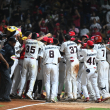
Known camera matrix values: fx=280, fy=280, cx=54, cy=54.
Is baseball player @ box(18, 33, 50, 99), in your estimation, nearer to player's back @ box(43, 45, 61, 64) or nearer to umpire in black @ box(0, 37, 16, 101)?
player's back @ box(43, 45, 61, 64)

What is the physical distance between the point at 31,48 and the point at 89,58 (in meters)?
2.14

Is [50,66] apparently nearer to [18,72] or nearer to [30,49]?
[30,49]

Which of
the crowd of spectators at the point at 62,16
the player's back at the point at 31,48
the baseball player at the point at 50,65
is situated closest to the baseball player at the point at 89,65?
the baseball player at the point at 50,65

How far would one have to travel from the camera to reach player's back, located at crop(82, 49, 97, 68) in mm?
10102

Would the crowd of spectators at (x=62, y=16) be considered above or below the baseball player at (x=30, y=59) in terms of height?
above

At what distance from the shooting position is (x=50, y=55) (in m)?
9.67

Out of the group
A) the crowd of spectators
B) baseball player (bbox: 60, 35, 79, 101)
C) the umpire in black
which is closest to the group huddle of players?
baseball player (bbox: 60, 35, 79, 101)

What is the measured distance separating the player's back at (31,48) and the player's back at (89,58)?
1750 mm

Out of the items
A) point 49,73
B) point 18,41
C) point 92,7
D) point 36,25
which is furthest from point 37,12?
point 49,73

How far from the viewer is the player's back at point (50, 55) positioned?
963 cm

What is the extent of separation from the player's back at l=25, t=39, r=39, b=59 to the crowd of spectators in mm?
6067

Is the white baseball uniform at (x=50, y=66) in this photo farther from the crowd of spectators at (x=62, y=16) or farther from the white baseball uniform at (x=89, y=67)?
the crowd of spectators at (x=62, y=16)

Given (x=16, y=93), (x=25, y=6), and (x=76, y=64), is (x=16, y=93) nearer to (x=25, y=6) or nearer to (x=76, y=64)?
(x=76, y=64)

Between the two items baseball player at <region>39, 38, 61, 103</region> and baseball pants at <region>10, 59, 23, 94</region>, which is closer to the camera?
baseball player at <region>39, 38, 61, 103</region>
